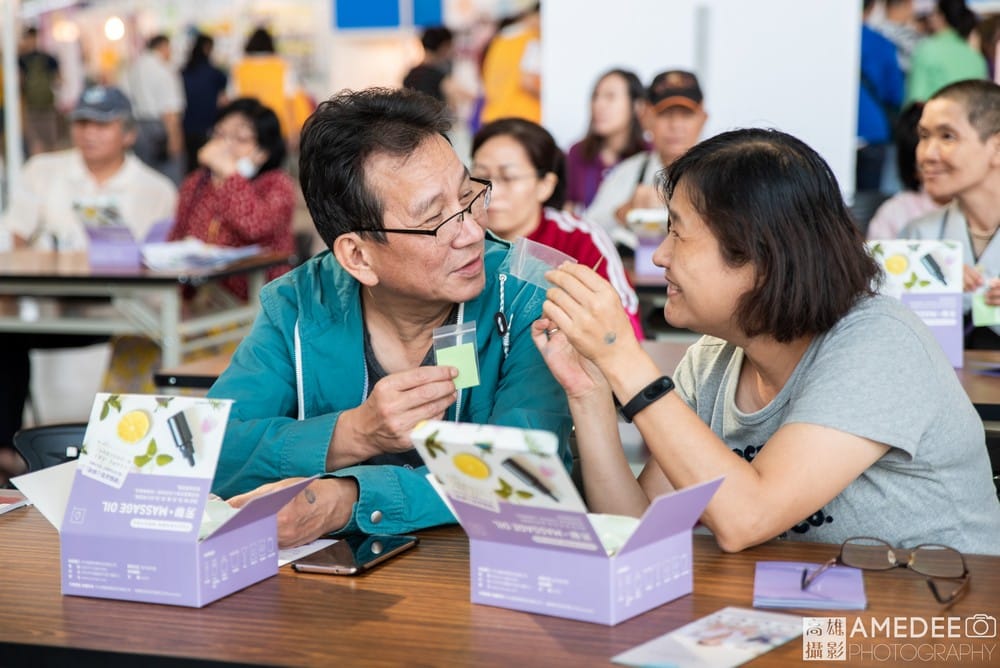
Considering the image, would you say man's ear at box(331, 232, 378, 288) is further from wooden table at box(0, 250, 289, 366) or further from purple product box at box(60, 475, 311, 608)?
wooden table at box(0, 250, 289, 366)

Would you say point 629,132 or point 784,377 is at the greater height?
point 629,132

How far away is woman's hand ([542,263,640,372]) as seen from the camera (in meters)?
1.67

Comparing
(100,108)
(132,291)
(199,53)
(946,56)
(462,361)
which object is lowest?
(132,291)

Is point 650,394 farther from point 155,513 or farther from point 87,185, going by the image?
point 87,185

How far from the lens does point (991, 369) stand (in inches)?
116

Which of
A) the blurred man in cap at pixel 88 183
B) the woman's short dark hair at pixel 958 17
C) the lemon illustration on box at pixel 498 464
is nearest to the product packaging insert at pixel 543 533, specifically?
the lemon illustration on box at pixel 498 464

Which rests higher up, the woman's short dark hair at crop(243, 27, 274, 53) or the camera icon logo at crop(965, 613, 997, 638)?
the woman's short dark hair at crop(243, 27, 274, 53)

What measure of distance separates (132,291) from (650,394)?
3.26m

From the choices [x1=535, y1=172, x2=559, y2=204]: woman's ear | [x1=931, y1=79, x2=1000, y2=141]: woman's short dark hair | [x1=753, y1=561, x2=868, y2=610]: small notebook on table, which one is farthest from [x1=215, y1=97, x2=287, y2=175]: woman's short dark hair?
[x1=753, y1=561, x2=868, y2=610]: small notebook on table

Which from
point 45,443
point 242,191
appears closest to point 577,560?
point 45,443

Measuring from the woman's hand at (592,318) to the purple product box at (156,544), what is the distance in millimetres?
429

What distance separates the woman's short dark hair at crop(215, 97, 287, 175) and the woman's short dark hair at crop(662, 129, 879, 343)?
393 cm

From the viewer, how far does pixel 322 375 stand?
208 cm

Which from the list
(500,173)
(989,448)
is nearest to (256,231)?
(500,173)
